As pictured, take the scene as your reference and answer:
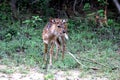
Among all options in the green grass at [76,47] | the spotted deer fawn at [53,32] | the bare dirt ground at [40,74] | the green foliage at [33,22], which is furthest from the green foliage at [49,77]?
the green foliage at [33,22]

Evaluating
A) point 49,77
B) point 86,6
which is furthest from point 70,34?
point 49,77

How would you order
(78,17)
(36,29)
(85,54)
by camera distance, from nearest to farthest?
Answer: 1. (85,54)
2. (36,29)
3. (78,17)

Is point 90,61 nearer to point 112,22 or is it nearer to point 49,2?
point 112,22

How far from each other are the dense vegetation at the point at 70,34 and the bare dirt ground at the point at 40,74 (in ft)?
1.05

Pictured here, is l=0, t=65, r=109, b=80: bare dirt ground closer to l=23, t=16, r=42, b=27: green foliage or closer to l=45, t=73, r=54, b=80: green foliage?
l=45, t=73, r=54, b=80: green foliage

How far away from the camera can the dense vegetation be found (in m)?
8.68

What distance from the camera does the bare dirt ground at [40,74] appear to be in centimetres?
745

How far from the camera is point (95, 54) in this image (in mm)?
9648

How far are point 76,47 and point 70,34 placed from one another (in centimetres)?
143

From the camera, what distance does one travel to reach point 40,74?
7.71 m

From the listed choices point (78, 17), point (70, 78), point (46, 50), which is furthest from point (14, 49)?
point (78, 17)

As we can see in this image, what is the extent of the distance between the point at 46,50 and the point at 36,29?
3262 millimetres

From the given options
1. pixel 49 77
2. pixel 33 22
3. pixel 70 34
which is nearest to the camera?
pixel 49 77

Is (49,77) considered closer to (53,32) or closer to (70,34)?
(53,32)
